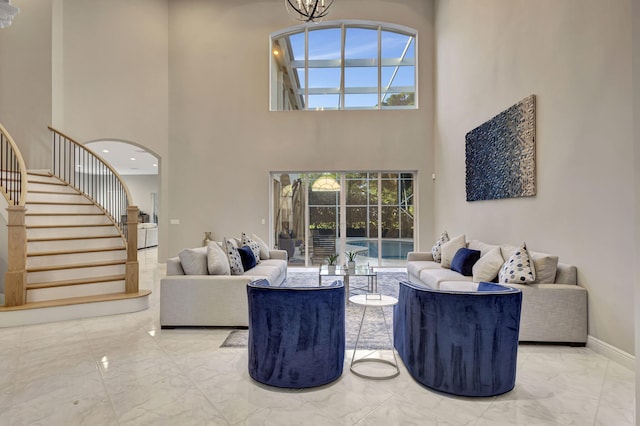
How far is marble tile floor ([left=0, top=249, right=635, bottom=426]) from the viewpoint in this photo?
7.43 feet

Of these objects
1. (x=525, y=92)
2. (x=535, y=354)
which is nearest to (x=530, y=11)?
(x=525, y=92)

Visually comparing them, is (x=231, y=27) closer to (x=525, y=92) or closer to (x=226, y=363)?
(x=525, y=92)

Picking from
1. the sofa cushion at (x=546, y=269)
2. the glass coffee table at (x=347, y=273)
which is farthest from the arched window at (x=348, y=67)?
the sofa cushion at (x=546, y=269)

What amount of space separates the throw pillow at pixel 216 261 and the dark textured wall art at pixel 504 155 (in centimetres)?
367

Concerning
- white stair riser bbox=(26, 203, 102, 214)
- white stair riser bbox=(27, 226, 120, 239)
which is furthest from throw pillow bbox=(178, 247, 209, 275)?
white stair riser bbox=(26, 203, 102, 214)

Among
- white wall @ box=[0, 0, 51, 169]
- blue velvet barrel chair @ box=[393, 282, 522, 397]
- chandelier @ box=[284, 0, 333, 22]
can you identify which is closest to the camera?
blue velvet barrel chair @ box=[393, 282, 522, 397]

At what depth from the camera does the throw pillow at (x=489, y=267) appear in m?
4.16

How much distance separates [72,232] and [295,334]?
4.83 metres

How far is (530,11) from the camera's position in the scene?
4410 mm

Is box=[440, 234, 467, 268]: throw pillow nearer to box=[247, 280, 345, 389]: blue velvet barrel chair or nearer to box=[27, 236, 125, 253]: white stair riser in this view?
box=[247, 280, 345, 389]: blue velvet barrel chair

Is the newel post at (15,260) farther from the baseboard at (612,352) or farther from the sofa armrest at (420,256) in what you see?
the baseboard at (612,352)

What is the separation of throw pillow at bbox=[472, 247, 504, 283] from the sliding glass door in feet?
13.1

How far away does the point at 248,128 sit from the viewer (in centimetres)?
827

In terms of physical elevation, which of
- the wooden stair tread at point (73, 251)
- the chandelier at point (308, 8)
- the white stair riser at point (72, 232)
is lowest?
the wooden stair tread at point (73, 251)
